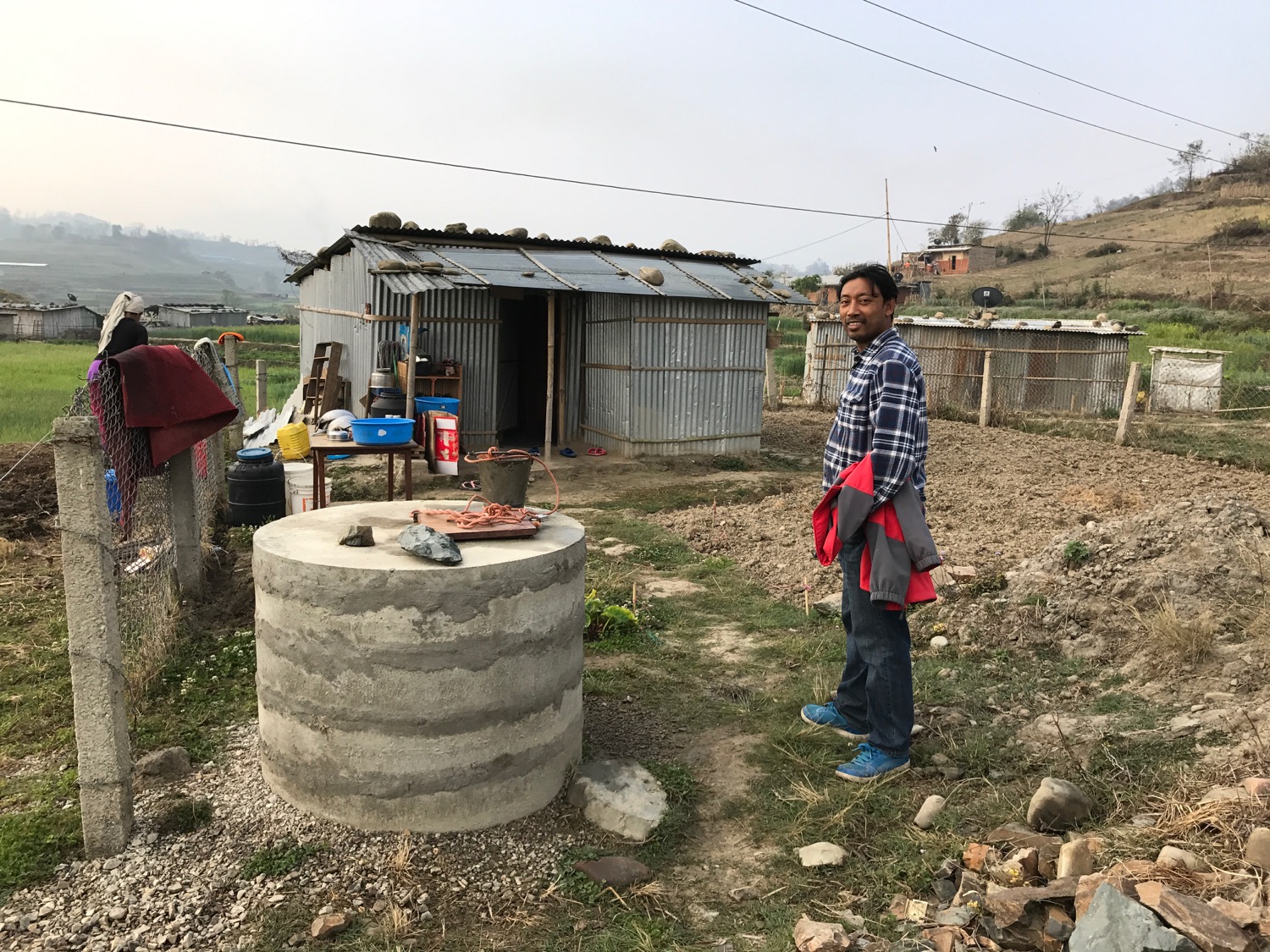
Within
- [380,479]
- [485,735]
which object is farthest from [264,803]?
[380,479]

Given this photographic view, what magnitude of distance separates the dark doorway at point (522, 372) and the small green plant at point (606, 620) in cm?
788

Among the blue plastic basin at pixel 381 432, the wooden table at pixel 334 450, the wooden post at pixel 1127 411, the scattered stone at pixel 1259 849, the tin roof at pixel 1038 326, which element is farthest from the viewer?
the tin roof at pixel 1038 326

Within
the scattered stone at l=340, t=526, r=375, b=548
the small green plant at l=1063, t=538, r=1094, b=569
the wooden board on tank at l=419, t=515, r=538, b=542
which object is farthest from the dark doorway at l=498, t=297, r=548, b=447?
the scattered stone at l=340, t=526, r=375, b=548

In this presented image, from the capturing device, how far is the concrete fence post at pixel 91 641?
299 centimetres

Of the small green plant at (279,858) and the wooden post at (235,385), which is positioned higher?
the wooden post at (235,385)

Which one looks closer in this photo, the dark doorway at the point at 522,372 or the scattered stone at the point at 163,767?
the scattered stone at the point at 163,767

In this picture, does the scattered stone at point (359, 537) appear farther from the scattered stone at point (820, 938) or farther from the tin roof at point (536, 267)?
the tin roof at point (536, 267)

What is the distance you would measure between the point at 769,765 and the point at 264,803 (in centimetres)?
210

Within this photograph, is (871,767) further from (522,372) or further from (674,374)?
(522,372)

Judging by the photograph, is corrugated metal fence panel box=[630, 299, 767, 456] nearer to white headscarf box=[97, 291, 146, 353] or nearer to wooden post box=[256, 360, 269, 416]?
wooden post box=[256, 360, 269, 416]

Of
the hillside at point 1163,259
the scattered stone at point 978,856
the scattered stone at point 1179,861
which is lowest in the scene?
the scattered stone at point 978,856

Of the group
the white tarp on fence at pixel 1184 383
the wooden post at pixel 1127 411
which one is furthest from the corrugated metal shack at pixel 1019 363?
the wooden post at pixel 1127 411

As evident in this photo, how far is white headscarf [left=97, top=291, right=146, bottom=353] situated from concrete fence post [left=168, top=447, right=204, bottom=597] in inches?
36.5

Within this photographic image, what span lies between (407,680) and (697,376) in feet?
34.1
